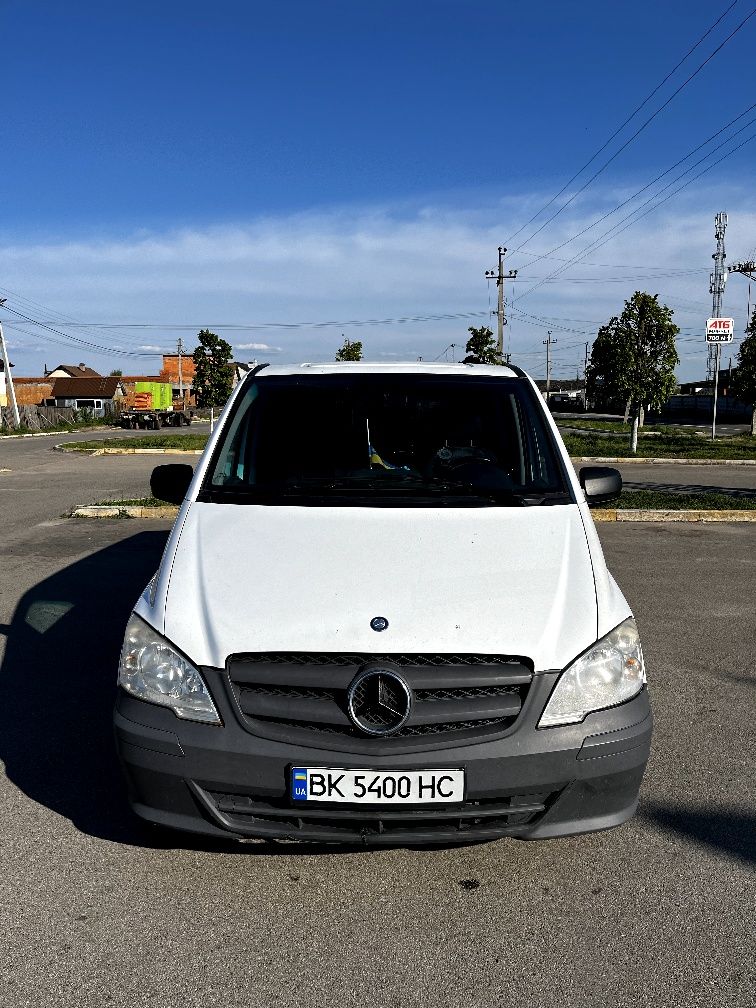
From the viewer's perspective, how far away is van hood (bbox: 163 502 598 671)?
8.98 ft

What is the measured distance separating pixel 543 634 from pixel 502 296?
49.4 m

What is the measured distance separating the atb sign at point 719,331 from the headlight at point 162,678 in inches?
1016

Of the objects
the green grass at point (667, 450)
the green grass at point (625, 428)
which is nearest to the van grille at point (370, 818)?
the green grass at point (667, 450)

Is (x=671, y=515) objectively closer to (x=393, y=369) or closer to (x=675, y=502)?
(x=675, y=502)

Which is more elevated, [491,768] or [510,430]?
[510,430]

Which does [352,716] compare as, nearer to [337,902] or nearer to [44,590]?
[337,902]

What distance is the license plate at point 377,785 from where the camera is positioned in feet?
8.46

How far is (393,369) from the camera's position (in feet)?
14.8

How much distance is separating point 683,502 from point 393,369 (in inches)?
346

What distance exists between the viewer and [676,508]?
11625 millimetres

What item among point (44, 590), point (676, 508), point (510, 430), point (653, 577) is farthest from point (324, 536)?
point (676, 508)

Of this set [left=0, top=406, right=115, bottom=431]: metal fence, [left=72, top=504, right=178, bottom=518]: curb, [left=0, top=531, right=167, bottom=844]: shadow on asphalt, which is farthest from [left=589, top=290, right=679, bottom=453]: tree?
[left=0, top=406, right=115, bottom=431]: metal fence

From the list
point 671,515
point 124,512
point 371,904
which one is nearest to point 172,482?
point 371,904

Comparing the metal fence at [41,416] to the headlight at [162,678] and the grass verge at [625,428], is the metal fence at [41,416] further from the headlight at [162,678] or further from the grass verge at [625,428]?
the headlight at [162,678]
